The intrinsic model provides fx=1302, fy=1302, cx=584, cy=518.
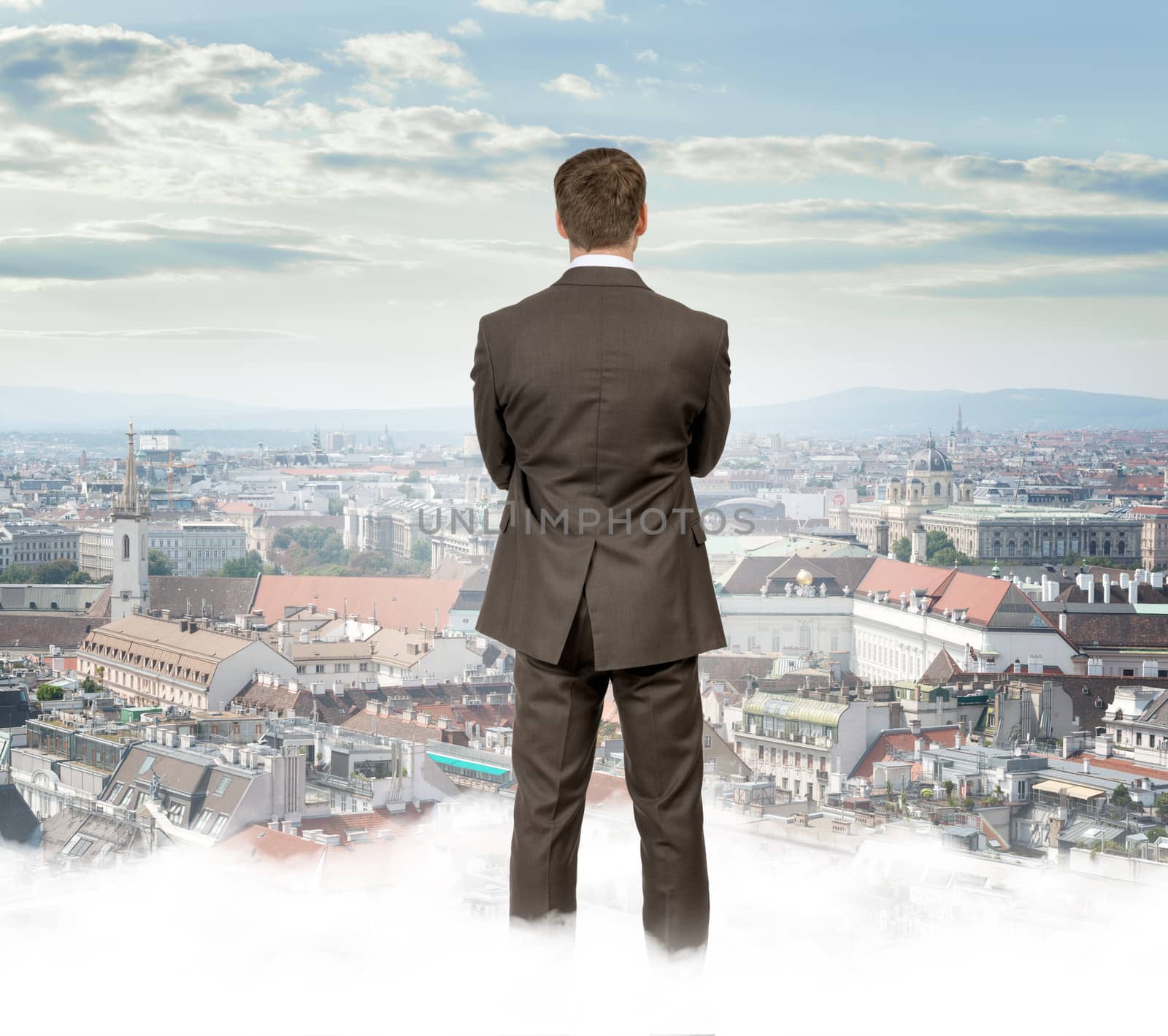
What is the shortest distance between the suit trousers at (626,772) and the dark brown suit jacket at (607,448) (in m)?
0.03

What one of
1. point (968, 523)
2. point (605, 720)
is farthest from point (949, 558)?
point (605, 720)

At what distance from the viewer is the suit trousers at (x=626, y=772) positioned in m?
1.41

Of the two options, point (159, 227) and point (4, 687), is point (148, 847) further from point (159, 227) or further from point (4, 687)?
point (159, 227)

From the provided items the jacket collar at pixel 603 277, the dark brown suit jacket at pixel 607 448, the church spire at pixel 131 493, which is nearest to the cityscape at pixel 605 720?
the church spire at pixel 131 493

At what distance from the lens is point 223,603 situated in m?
5.71

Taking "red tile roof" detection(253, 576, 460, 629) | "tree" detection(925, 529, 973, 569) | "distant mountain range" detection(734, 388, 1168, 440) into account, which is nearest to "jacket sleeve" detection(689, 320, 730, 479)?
"red tile roof" detection(253, 576, 460, 629)

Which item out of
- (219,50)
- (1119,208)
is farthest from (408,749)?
(1119,208)

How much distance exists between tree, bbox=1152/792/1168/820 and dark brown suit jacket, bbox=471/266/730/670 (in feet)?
10.5

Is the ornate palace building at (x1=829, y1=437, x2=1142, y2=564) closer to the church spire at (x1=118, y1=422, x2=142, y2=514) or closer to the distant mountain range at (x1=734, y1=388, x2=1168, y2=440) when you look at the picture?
the distant mountain range at (x1=734, y1=388, x2=1168, y2=440)

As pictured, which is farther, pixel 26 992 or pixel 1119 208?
pixel 1119 208

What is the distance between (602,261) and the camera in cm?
140

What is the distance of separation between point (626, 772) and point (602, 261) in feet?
1.83

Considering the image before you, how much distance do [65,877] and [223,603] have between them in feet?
10.3

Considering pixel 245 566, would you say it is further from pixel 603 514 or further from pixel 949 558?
pixel 603 514
